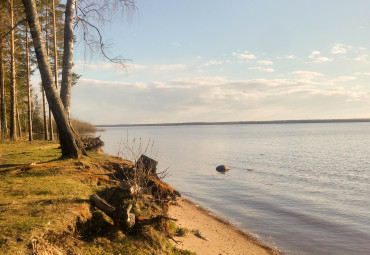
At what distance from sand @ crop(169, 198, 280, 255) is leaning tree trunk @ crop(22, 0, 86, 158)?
3.91 meters

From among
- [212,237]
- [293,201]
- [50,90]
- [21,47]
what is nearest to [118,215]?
[212,237]

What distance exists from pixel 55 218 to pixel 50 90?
5.47 metres

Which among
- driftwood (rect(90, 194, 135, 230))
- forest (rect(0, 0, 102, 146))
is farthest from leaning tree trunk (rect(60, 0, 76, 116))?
driftwood (rect(90, 194, 135, 230))

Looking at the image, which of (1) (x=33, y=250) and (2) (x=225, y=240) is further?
(2) (x=225, y=240)

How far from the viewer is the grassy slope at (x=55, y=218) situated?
167 inches

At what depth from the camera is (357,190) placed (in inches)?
666

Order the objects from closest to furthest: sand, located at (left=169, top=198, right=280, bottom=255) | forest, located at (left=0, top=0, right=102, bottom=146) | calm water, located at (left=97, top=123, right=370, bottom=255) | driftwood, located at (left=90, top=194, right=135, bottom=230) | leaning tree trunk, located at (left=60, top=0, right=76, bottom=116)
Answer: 1. driftwood, located at (left=90, top=194, right=135, bottom=230)
2. sand, located at (left=169, top=198, right=280, bottom=255)
3. calm water, located at (left=97, top=123, right=370, bottom=255)
4. leaning tree trunk, located at (left=60, top=0, right=76, bottom=116)
5. forest, located at (left=0, top=0, right=102, bottom=146)

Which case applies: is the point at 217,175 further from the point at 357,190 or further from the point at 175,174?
the point at 357,190

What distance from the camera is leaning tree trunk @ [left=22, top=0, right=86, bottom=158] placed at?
8.86 m

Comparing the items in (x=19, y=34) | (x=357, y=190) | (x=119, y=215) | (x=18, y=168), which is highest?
(x=19, y=34)

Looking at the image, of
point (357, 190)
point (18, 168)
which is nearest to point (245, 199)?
point (357, 190)

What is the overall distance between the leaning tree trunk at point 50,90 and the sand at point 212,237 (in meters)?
3.91

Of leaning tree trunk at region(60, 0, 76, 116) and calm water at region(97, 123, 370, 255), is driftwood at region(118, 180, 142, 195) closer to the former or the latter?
calm water at region(97, 123, 370, 255)

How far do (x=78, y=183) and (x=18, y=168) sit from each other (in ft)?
7.14
